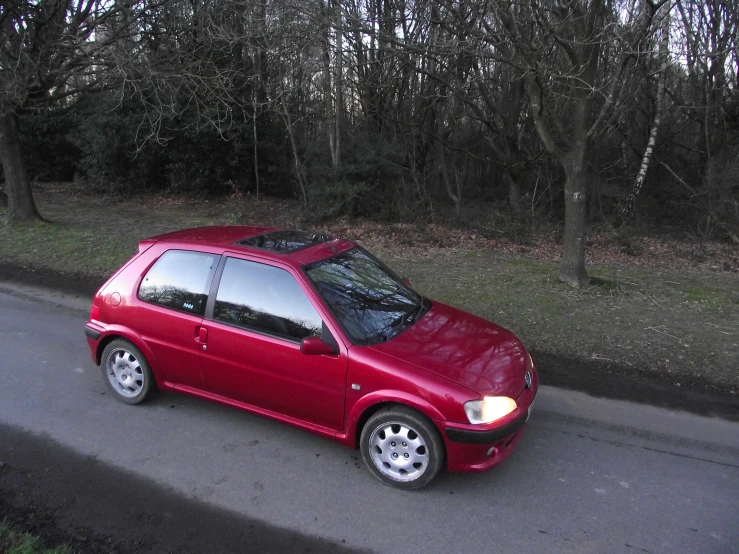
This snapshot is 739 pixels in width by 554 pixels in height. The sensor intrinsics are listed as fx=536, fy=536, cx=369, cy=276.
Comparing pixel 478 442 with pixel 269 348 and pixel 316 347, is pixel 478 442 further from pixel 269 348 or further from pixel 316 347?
pixel 269 348

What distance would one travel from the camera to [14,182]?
41.2 feet

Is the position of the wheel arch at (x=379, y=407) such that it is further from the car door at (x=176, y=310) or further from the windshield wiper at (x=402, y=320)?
the car door at (x=176, y=310)

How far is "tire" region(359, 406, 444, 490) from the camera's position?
350cm

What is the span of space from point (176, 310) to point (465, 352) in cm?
234

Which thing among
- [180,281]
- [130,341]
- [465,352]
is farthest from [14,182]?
[465,352]

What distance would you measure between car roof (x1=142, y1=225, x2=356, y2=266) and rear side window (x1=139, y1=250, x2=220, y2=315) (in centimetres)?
13

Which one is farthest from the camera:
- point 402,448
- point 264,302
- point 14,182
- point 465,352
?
point 14,182

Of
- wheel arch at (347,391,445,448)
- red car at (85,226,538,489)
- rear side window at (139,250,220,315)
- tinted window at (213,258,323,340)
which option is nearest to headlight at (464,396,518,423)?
red car at (85,226,538,489)

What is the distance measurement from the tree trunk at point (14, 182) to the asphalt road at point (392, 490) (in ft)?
30.2

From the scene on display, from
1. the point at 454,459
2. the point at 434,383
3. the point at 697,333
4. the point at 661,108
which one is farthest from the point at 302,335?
the point at 661,108

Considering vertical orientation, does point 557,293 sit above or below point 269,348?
below

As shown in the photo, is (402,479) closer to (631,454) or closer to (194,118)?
(631,454)

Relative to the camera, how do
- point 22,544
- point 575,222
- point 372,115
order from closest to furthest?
point 22,544 → point 575,222 → point 372,115

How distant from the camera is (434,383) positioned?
11.3 ft
